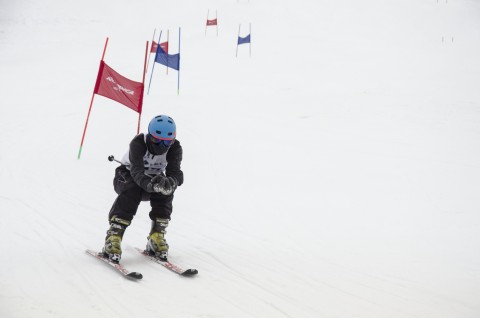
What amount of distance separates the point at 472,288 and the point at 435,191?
3938 millimetres

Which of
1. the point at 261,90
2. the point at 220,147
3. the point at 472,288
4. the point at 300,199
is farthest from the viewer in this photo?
the point at 261,90

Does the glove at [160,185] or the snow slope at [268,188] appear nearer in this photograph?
the snow slope at [268,188]

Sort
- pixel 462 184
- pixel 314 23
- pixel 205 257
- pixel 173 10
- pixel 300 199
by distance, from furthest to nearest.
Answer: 1. pixel 173 10
2. pixel 314 23
3. pixel 462 184
4. pixel 300 199
5. pixel 205 257

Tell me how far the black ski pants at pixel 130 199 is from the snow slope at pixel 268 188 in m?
0.51

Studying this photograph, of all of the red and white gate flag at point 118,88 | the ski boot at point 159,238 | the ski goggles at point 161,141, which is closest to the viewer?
the ski goggles at point 161,141

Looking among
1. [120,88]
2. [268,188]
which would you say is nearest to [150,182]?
[268,188]

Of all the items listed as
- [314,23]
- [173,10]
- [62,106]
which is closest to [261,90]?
[62,106]

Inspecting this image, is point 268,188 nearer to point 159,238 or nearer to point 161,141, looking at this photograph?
point 159,238

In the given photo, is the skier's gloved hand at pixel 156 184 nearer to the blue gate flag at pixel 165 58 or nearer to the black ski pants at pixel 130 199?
the black ski pants at pixel 130 199

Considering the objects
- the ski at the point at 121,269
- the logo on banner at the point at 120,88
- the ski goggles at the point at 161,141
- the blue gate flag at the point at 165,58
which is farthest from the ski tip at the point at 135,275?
the blue gate flag at the point at 165,58

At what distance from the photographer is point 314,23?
115 ft

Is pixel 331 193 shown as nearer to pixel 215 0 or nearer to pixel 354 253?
pixel 354 253

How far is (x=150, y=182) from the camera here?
4496mm

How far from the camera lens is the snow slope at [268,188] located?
416cm
